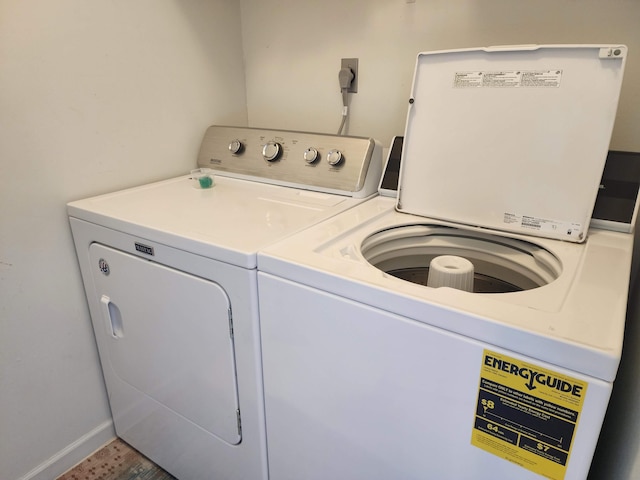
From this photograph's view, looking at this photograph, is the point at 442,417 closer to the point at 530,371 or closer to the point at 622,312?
the point at 530,371

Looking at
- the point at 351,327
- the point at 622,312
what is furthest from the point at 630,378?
the point at 351,327

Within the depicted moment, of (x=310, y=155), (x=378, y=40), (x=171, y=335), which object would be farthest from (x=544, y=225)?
(x=171, y=335)

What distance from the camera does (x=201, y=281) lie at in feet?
3.65

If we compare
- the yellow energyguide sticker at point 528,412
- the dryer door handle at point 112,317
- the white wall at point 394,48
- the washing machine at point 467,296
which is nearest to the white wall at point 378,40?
the white wall at point 394,48

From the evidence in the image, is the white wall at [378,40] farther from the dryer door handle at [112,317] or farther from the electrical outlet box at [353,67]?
the dryer door handle at [112,317]

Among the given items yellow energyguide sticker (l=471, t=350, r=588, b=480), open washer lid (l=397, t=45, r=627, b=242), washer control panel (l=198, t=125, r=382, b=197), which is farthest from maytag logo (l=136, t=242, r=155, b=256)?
yellow energyguide sticker (l=471, t=350, r=588, b=480)

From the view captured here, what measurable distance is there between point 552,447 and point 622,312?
0.27 meters

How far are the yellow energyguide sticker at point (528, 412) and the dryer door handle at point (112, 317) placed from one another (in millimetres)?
1198

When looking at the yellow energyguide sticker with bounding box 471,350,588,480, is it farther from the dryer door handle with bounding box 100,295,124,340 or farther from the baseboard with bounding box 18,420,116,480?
the baseboard with bounding box 18,420,116,480

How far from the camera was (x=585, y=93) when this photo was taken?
1061mm

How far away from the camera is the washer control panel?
4.81ft

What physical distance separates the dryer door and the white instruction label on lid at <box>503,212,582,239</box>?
2.76 feet

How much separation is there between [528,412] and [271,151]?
1.26 meters

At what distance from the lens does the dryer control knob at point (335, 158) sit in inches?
58.5
